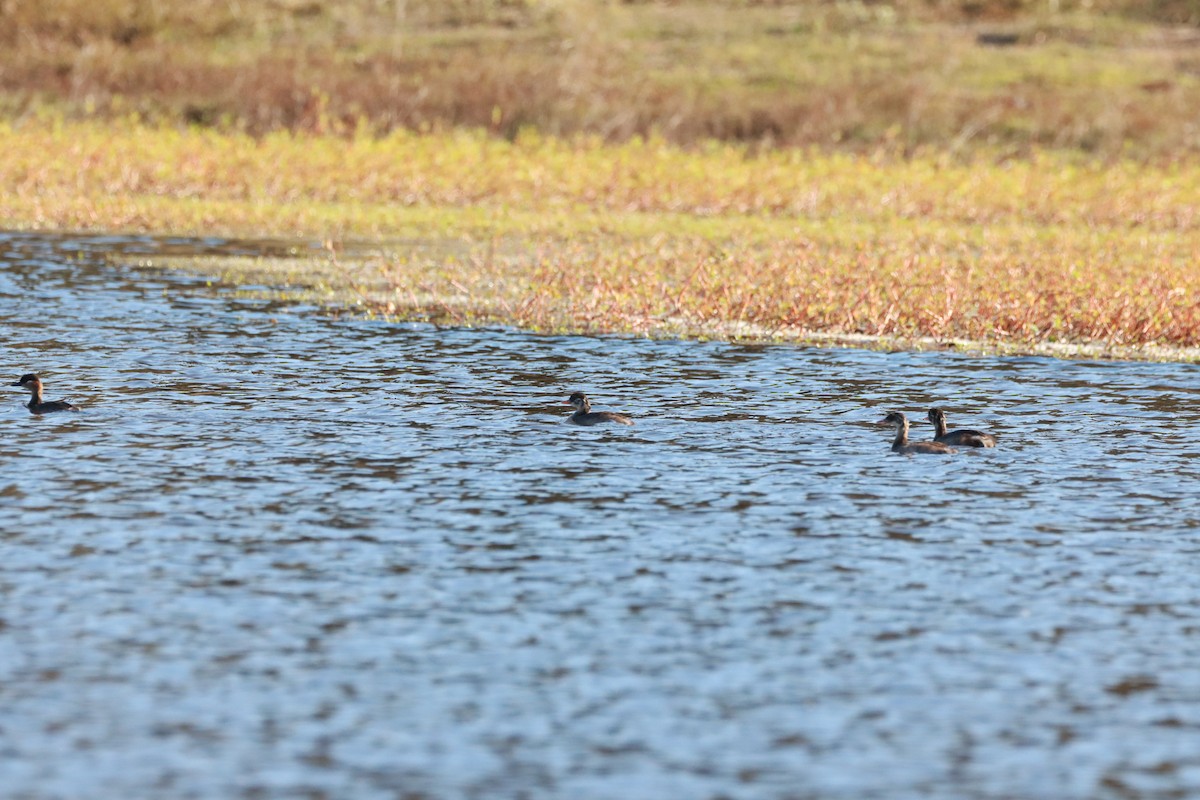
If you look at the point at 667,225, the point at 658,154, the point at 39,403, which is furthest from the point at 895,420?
the point at 658,154

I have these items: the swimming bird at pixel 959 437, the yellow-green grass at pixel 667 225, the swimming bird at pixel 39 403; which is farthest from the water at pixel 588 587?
the yellow-green grass at pixel 667 225

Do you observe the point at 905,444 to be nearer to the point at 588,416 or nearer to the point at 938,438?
the point at 938,438

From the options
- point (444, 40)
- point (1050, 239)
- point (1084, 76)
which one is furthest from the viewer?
point (444, 40)

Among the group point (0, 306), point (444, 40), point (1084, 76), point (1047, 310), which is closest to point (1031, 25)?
point (1084, 76)

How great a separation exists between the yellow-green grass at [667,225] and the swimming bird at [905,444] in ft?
19.8

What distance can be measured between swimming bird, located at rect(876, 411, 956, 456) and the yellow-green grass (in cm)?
604

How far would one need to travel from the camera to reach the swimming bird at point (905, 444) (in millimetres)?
15117

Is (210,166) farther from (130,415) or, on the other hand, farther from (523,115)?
(130,415)

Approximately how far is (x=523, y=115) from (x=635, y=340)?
843 inches

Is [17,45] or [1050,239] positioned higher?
[17,45]

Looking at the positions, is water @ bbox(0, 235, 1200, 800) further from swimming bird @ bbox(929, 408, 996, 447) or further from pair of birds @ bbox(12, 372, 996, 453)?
swimming bird @ bbox(929, 408, 996, 447)

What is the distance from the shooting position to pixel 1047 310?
21969 mm

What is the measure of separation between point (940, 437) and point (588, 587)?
524cm

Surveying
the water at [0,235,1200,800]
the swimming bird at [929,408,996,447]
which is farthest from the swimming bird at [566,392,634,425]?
the swimming bird at [929,408,996,447]
